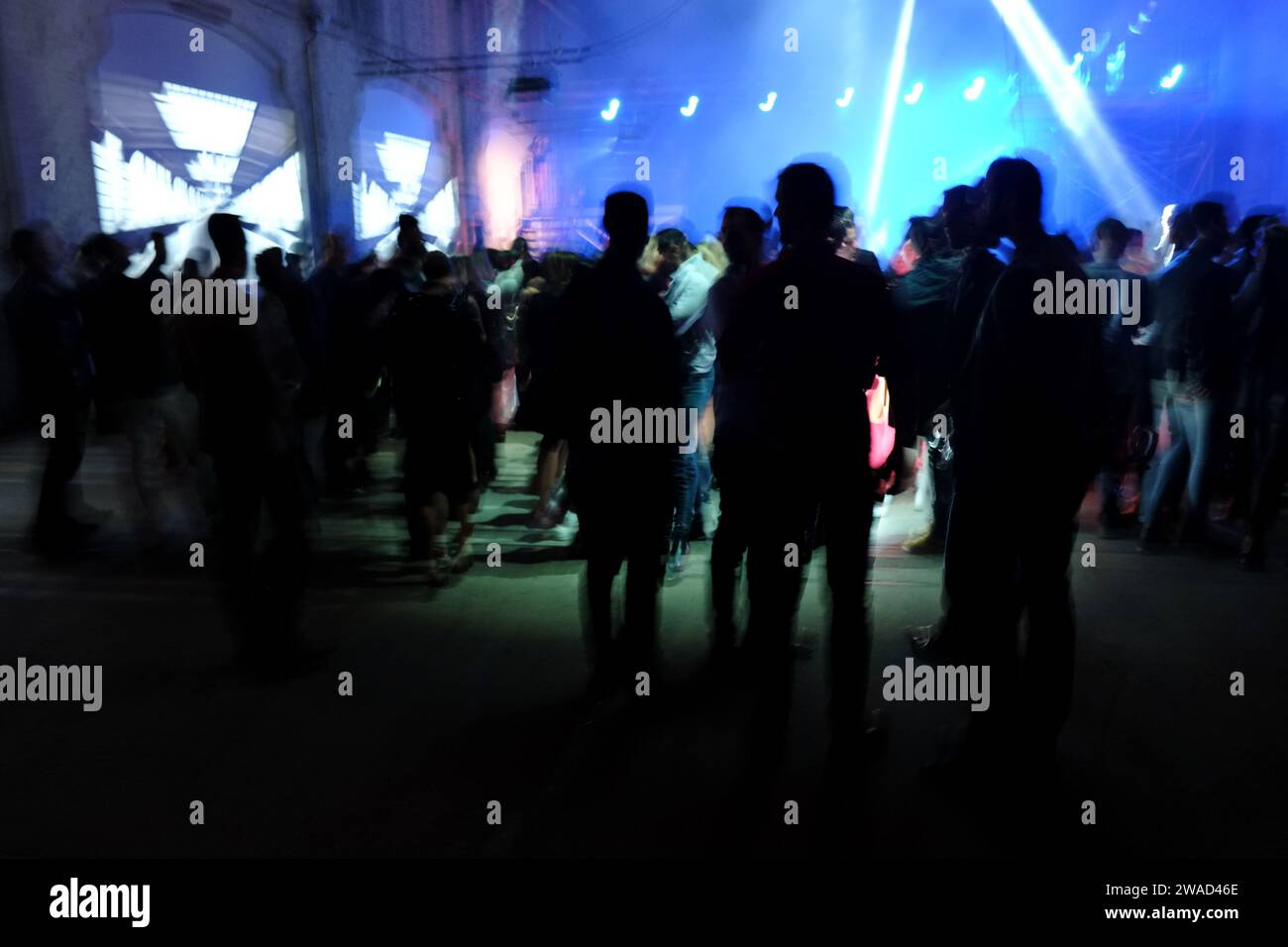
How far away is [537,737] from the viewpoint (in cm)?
331

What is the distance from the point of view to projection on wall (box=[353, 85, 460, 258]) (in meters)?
16.4

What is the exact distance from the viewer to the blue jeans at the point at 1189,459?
5.21 meters

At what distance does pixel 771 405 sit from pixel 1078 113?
68.8 ft

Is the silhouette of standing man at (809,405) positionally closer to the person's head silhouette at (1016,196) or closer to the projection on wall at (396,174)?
the person's head silhouette at (1016,196)

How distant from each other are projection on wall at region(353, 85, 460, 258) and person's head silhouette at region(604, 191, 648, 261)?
43.1 ft

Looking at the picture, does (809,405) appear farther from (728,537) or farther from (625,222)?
(728,537)

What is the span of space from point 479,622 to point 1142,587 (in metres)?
3.44

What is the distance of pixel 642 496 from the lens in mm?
3371

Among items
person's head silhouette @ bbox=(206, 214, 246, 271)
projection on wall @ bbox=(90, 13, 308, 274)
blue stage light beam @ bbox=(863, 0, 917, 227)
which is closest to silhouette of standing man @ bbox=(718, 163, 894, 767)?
person's head silhouette @ bbox=(206, 214, 246, 271)

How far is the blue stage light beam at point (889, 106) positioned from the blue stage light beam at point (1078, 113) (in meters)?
2.21
